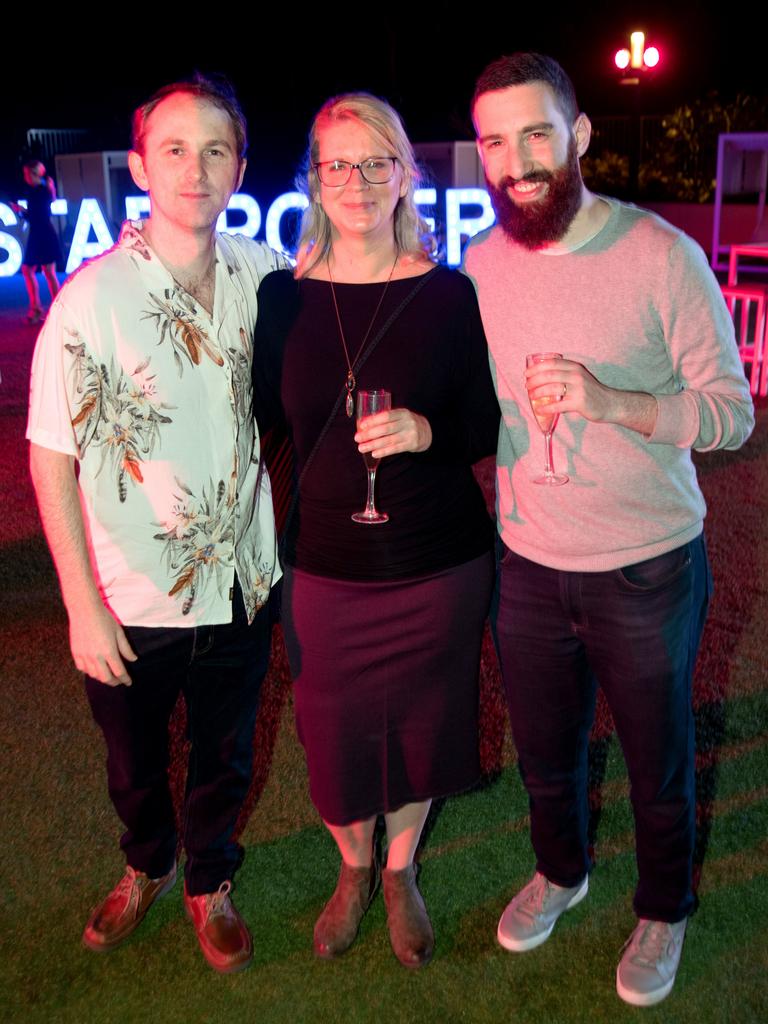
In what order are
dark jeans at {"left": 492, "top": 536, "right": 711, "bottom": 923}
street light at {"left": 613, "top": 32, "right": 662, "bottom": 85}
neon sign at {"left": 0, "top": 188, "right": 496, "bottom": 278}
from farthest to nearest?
street light at {"left": 613, "top": 32, "right": 662, "bottom": 85}, neon sign at {"left": 0, "top": 188, "right": 496, "bottom": 278}, dark jeans at {"left": 492, "top": 536, "right": 711, "bottom": 923}

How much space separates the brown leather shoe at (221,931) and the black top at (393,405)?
974mm

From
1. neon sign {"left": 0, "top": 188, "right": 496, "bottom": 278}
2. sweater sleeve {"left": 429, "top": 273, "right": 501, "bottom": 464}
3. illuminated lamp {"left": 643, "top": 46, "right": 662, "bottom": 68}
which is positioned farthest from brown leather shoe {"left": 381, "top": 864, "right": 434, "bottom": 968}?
illuminated lamp {"left": 643, "top": 46, "right": 662, "bottom": 68}

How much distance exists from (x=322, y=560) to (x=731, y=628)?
8.47 feet

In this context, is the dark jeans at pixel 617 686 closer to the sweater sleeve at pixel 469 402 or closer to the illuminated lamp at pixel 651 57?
the sweater sleeve at pixel 469 402

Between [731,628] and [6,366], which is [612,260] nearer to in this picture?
[731,628]

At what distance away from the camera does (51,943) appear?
2670 millimetres

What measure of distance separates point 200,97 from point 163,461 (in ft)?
2.73

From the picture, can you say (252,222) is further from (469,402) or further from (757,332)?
(469,402)

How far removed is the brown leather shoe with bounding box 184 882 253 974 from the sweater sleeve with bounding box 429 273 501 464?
133cm

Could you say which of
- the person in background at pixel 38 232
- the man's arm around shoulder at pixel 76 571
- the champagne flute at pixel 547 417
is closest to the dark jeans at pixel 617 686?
the champagne flute at pixel 547 417

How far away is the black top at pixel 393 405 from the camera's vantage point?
7.68ft

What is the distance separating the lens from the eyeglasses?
2316 millimetres

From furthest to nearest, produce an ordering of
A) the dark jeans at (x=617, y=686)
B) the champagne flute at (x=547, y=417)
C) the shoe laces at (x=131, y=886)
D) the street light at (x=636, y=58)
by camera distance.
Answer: the street light at (x=636, y=58)
the shoe laces at (x=131, y=886)
the dark jeans at (x=617, y=686)
the champagne flute at (x=547, y=417)

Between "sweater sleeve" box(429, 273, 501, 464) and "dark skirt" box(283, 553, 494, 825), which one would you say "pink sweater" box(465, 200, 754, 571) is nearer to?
"sweater sleeve" box(429, 273, 501, 464)
